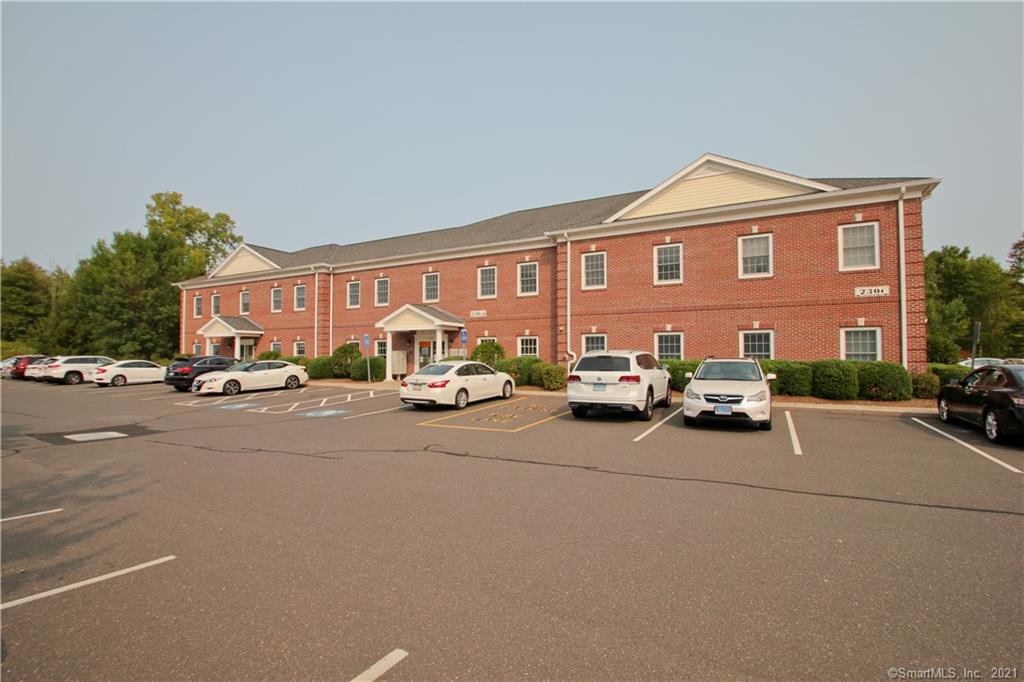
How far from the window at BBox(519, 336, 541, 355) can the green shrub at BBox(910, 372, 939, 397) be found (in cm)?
1418

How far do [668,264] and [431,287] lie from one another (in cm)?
1323

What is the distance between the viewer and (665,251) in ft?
66.3

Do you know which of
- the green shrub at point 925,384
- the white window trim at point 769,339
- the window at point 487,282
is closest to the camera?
the green shrub at point 925,384

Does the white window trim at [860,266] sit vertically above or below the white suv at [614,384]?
above

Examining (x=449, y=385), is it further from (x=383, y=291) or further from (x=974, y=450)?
(x=383, y=291)

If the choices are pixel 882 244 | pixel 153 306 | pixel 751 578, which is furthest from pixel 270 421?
pixel 153 306

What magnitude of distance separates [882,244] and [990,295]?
166 feet

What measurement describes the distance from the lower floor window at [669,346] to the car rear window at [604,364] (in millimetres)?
8392

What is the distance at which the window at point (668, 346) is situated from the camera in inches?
774

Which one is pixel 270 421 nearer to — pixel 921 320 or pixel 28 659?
pixel 28 659

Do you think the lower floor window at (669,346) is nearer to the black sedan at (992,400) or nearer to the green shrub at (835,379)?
the green shrub at (835,379)

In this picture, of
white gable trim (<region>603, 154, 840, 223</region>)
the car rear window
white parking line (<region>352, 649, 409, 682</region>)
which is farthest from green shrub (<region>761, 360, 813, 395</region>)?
white parking line (<region>352, 649, 409, 682</region>)

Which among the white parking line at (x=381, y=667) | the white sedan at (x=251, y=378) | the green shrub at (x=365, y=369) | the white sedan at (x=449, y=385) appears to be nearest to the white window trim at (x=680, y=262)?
the white sedan at (x=449, y=385)

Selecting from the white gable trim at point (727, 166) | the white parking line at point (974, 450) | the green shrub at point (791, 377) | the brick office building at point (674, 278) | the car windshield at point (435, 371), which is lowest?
the white parking line at point (974, 450)
